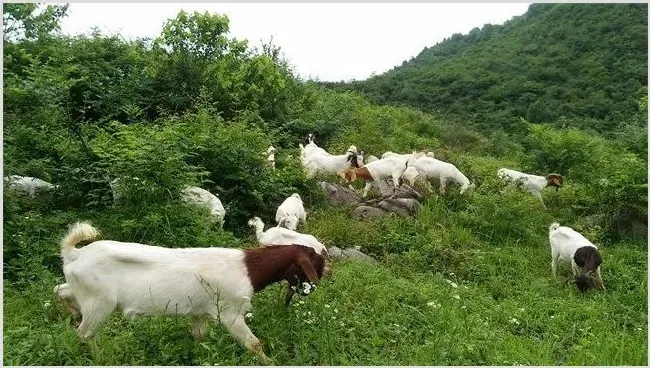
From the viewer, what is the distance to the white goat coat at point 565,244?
7.69 meters

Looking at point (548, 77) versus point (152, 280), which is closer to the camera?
point (152, 280)

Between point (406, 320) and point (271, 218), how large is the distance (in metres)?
4.19

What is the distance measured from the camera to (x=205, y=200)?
25.9ft

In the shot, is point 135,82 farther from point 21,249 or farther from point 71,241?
point 71,241

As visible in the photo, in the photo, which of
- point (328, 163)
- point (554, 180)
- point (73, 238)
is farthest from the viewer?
point (328, 163)

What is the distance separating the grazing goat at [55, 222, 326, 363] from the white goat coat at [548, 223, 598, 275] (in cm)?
469

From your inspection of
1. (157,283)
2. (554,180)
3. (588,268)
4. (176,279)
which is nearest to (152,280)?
(157,283)

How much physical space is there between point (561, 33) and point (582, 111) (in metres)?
14.2

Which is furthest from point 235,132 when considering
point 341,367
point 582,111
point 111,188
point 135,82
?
point 582,111

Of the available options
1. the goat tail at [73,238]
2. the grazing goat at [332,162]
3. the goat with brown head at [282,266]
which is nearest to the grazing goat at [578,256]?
the goat with brown head at [282,266]

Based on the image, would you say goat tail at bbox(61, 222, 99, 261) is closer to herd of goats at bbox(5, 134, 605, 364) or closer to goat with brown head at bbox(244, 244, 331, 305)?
herd of goats at bbox(5, 134, 605, 364)

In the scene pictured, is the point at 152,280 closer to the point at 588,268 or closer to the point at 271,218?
the point at 271,218

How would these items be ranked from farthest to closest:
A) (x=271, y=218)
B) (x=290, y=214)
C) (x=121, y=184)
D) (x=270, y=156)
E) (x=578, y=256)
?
(x=270, y=156)
(x=271, y=218)
(x=290, y=214)
(x=578, y=256)
(x=121, y=184)

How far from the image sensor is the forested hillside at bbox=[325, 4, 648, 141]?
2914 centimetres
